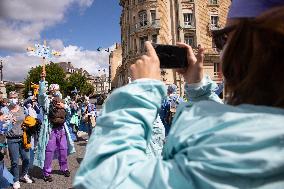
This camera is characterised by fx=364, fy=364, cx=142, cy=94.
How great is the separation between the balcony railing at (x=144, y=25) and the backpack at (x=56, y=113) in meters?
33.6

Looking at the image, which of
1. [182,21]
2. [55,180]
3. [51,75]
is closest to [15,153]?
[55,180]

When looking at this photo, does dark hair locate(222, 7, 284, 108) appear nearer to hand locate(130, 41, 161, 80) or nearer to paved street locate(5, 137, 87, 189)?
hand locate(130, 41, 161, 80)

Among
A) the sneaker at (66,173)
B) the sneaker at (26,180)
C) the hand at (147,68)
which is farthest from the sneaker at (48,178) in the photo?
the hand at (147,68)

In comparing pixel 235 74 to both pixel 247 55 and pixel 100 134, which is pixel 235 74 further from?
pixel 100 134

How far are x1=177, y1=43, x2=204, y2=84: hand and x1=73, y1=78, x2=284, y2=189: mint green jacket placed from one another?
0.40 metres

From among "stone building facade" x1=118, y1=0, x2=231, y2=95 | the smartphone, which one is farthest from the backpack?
"stone building facade" x1=118, y1=0, x2=231, y2=95

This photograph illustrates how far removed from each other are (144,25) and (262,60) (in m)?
41.8

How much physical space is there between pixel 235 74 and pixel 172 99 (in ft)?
28.5

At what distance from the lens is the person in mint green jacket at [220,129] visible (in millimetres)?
846

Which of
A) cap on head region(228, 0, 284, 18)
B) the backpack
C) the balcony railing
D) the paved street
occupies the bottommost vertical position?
the paved street

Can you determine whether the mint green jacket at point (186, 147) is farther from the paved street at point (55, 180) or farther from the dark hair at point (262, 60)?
the paved street at point (55, 180)

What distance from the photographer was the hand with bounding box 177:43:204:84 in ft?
4.78

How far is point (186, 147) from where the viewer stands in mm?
921

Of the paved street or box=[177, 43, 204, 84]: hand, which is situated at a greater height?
box=[177, 43, 204, 84]: hand
